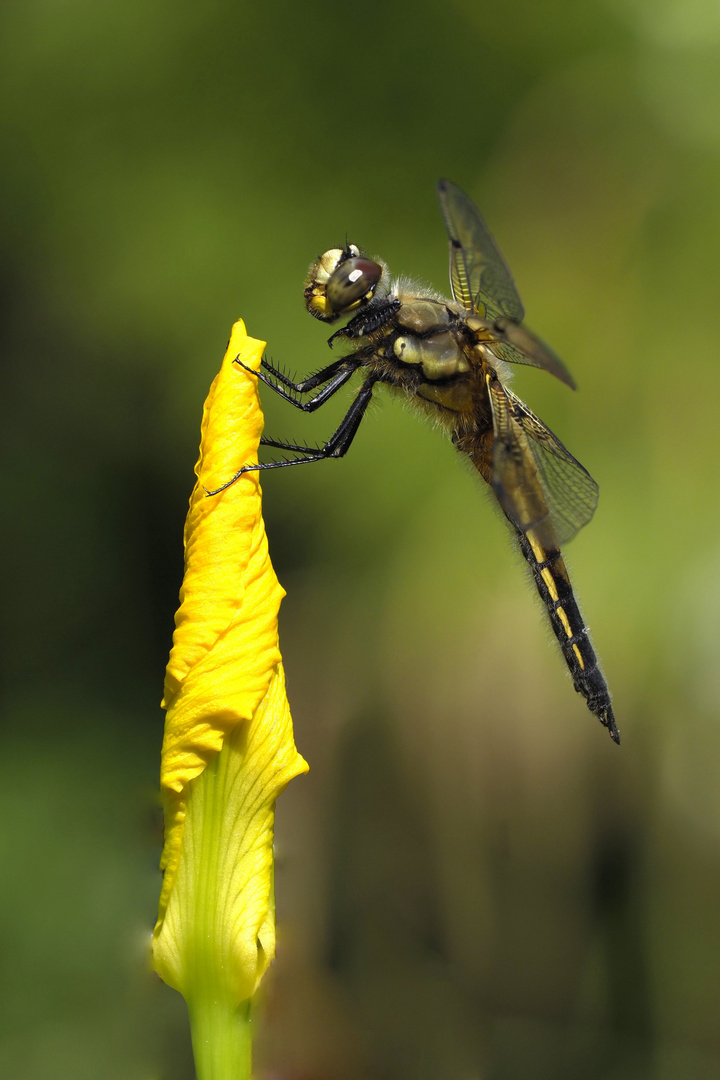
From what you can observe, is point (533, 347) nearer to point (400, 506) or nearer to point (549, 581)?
point (549, 581)

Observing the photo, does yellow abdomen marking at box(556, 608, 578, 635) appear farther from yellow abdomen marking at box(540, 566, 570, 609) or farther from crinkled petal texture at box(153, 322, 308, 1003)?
crinkled petal texture at box(153, 322, 308, 1003)

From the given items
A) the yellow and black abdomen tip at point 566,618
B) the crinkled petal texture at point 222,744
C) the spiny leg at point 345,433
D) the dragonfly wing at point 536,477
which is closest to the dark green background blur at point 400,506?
the spiny leg at point 345,433

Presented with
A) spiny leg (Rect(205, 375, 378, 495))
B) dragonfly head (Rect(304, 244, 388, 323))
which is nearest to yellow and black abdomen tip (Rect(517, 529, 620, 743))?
spiny leg (Rect(205, 375, 378, 495))

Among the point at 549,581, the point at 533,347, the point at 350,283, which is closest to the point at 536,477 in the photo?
the point at 549,581

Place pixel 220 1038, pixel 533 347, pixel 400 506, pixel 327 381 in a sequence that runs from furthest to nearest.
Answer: pixel 400 506 → pixel 327 381 → pixel 533 347 → pixel 220 1038

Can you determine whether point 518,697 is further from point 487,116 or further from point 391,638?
point 487,116

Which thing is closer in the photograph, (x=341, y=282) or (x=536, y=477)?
(x=341, y=282)
